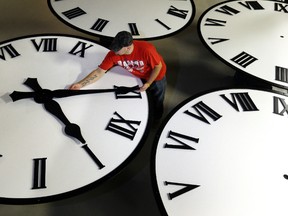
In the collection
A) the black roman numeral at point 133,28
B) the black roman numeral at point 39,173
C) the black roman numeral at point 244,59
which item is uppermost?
the black roman numeral at point 133,28

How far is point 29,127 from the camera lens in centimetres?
144

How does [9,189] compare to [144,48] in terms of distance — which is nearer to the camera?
[9,189]

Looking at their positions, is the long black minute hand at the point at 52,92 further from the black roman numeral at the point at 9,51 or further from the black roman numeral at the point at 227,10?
the black roman numeral at the point at 227,10

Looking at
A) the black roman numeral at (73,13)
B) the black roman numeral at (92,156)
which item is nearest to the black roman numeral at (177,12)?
the black roman numeral at (73,13)

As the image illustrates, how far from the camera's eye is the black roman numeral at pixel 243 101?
66.1 inches

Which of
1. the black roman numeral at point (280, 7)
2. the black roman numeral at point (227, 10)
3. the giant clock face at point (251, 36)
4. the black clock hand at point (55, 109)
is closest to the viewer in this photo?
the black clock hand at point (55, 109)

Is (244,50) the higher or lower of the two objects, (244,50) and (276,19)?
the lower

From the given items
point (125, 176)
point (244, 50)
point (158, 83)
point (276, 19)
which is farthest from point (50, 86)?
point (276, 19)

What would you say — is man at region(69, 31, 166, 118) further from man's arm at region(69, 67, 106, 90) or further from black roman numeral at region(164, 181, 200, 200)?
black roman numeral at region(164, 181, 200, 200)

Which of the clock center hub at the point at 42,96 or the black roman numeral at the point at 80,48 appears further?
the black roman numeral at the point at 80,48

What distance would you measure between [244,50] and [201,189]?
1171mm

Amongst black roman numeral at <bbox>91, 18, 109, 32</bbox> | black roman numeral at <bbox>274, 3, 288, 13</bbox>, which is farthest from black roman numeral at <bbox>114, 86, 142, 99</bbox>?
black roman numeral at <bbox>274, 3, 288, 13</bbox>

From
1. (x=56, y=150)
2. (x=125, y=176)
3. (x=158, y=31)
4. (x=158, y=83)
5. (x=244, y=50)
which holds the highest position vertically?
(x=158, y=31)

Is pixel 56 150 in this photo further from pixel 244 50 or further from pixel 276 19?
pixel 276 19
